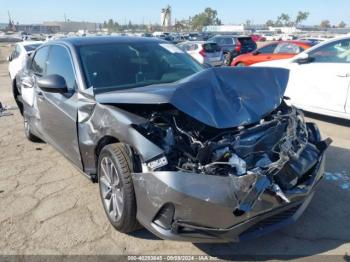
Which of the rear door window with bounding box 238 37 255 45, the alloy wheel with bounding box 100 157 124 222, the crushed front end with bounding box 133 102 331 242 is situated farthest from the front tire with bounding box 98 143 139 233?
the rear door window with bounding box 238 37 255 45

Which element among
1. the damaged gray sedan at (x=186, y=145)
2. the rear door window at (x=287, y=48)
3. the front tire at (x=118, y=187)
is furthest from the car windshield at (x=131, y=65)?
the rear door window at (x=287, y=48)

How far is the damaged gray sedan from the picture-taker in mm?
2561

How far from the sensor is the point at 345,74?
5957mm

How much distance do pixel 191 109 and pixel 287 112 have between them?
127cm

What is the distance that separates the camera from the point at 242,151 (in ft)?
9.30

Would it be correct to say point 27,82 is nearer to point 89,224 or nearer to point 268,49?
point 89,224

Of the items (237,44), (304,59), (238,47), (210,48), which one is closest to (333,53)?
(304,59)

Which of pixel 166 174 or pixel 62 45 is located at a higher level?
pixel 62 45

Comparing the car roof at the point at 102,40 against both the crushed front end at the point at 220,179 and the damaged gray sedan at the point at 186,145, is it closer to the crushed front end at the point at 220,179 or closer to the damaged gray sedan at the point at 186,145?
the damaged gray sedan at the point at 186,145

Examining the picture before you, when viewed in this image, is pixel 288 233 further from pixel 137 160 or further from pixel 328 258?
pixel 137 160

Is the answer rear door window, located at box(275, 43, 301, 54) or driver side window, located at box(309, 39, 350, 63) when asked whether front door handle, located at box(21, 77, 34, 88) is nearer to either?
driver side window, located at box(309, 39, 350, 63)

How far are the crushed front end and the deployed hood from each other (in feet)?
0.47

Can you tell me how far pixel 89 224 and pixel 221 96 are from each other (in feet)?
5.61

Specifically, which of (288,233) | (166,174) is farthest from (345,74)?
(166,174)
